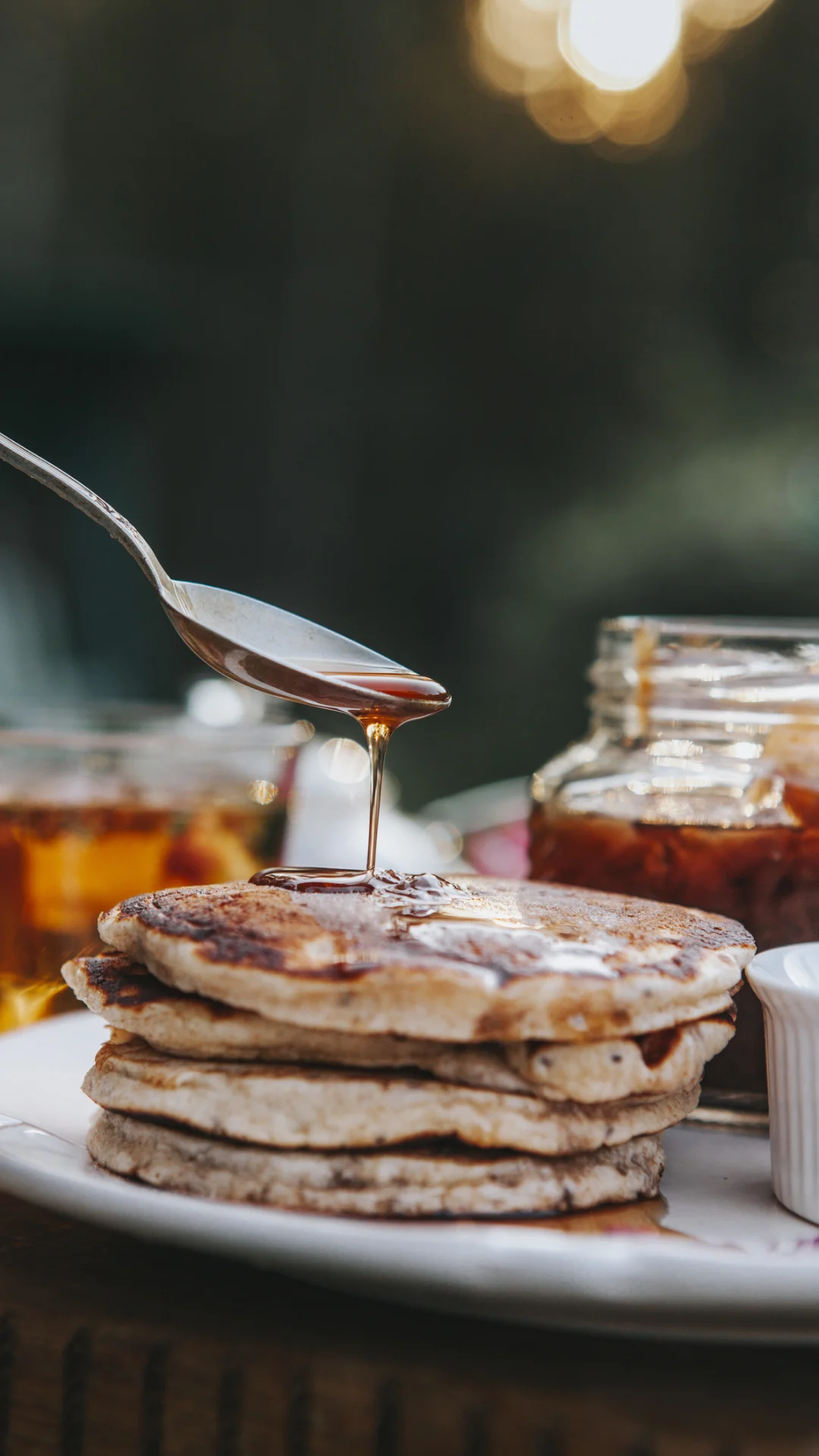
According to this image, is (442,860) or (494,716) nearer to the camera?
(442,860)

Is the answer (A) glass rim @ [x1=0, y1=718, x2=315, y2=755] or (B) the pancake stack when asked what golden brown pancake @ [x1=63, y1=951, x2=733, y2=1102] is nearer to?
(B) the pancake stack

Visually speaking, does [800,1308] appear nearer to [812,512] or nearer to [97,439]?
[812,512]

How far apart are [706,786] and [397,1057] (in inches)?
24.0

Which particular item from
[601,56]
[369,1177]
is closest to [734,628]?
[369,1177]

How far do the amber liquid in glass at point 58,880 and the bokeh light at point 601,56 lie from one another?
2.85 metres

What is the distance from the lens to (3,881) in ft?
4.87

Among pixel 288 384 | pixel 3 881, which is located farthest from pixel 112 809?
pixel 288 384

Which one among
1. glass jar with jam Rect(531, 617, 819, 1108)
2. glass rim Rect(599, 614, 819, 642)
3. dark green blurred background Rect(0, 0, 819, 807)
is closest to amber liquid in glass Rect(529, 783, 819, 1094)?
glass jar with jam Rect(531, 617, 819, 1108)

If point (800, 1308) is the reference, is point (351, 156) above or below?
above

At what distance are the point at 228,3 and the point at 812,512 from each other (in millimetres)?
2328

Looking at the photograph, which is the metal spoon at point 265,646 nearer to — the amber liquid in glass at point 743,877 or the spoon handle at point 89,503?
the spoon handle at point 89,503

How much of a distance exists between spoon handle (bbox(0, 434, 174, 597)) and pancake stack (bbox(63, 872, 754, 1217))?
13.0 inches

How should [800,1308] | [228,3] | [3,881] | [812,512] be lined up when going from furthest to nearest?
1. [228,3]
2. [812,512]
3. [3,881]
4. [800,1308]

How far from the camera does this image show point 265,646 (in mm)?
1176
